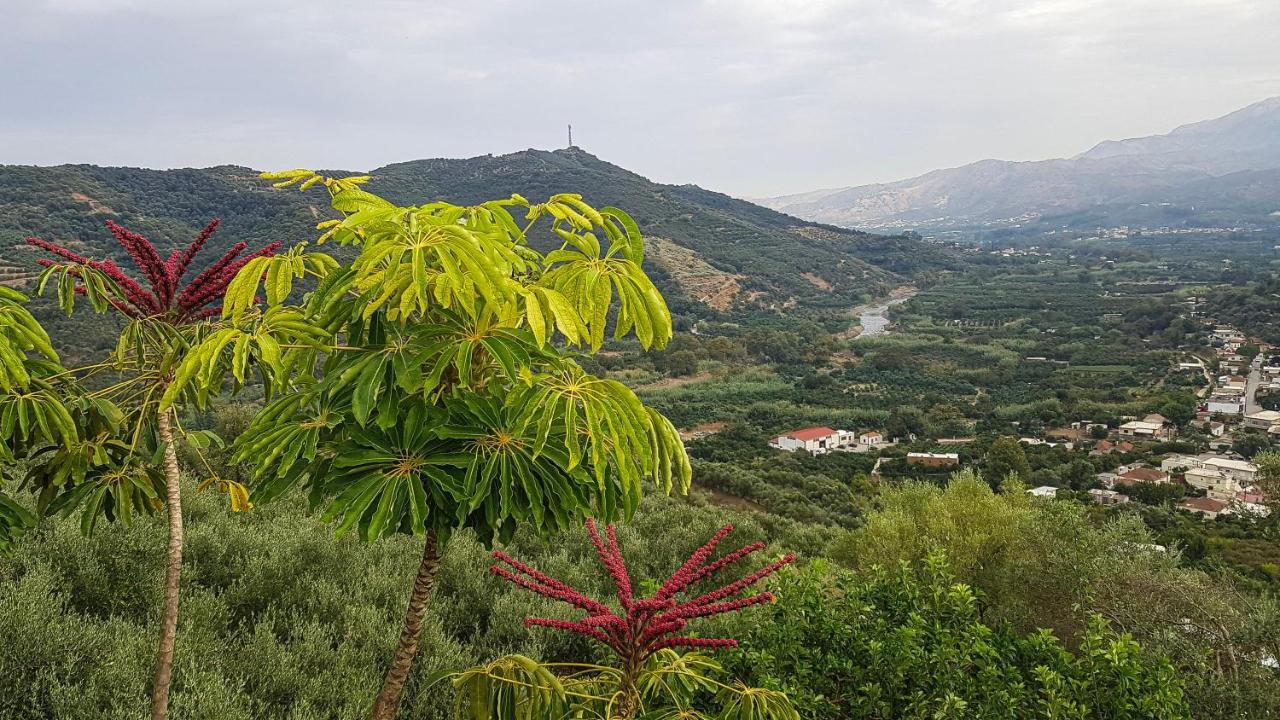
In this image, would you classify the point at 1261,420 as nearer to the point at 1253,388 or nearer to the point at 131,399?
the point at 1253,388

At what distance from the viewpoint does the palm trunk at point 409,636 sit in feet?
6.19

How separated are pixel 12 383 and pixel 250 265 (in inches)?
40.8

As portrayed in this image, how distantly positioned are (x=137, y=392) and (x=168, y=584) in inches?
30.7

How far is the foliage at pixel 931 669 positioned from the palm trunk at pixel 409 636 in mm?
2248

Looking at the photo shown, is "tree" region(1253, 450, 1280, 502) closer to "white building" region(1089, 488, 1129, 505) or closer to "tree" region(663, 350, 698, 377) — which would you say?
"white building" region(1089, 488, 1129, 505)

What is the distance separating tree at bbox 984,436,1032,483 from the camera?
35594mm

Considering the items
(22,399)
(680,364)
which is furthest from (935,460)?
(22,399)

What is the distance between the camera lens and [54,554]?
496 centimetres

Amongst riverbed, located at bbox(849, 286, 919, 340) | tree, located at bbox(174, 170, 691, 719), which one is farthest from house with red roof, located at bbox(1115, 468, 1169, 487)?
riverbed, located at bbox(849, 286, 919, 340)

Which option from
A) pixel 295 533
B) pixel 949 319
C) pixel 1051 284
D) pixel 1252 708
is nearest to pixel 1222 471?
pixel 1252 708

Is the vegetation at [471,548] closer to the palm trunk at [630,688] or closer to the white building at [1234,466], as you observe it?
the palm trunk at [630,688]

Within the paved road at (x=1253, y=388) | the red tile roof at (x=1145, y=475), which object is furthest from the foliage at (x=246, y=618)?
the paved road at (x=1253, y=388)

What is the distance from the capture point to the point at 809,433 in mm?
48531

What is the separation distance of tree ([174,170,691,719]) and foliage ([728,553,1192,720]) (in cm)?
241
